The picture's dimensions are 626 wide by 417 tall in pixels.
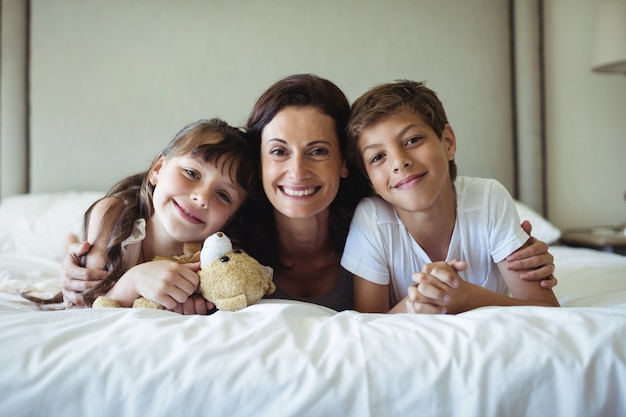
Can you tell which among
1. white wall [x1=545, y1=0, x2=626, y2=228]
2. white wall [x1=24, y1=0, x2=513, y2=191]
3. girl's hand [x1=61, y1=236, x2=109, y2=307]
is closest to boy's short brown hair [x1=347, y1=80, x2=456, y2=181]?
girl's hand [x1=61, y1=236, x2=109, y2=307]

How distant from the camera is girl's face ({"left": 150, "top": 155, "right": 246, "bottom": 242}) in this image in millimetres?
1125

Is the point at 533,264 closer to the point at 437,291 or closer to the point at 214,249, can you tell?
the point at 437,291

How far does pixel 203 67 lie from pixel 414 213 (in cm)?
168

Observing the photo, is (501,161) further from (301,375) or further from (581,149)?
(301,375)

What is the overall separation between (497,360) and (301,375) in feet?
0.85

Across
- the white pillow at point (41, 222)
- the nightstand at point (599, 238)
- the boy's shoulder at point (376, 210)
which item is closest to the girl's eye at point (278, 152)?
the boy's shoulder at point (376, 210)

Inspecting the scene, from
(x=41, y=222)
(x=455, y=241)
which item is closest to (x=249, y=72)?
(x=41, y=222)

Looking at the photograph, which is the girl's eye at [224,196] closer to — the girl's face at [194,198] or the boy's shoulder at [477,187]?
the girl's face at [194,198]

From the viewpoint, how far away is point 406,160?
106 cm

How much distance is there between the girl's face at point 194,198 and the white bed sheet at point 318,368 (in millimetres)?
438

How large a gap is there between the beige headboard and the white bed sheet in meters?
1.86

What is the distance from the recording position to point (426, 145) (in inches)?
42.9

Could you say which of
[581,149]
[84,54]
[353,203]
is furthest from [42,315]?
[581,149]

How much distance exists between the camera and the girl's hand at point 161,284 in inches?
37.9
